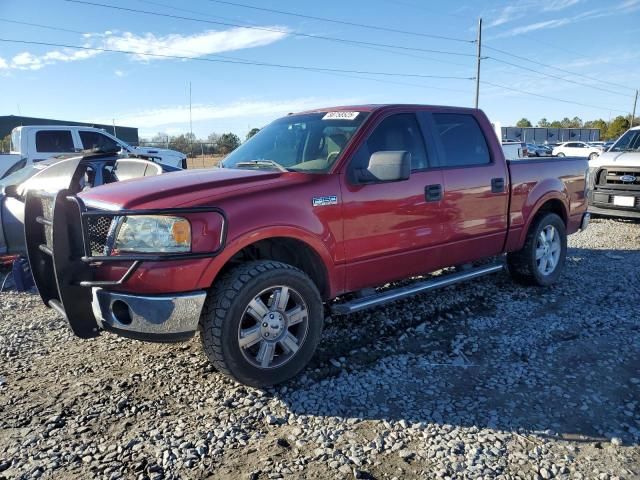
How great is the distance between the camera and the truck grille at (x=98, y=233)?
10.1 ft

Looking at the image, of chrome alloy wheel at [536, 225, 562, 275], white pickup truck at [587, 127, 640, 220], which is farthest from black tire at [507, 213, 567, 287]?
white pickup truck at [587, 127, 640, 220]

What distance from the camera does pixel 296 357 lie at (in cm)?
343

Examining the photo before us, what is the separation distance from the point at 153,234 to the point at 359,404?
1679 mm

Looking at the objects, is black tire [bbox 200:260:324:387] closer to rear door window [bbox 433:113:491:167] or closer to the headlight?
the headlight

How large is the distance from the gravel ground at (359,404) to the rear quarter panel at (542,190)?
1015 mm

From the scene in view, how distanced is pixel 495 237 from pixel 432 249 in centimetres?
103

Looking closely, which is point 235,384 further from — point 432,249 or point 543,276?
point 543,276

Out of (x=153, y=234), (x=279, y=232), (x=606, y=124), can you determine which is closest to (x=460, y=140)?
(x=279, y=232)

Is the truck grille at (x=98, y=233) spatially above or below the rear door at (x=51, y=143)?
below

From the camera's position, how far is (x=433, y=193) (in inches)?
166

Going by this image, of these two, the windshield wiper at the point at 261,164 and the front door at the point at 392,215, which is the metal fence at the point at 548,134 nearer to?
the front door at the point at 392,215

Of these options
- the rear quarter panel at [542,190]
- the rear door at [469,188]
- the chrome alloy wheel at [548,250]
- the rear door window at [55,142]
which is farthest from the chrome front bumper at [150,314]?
the rear door window at [55,142]

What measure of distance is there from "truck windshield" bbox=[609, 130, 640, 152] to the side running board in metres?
Answer: 6.95

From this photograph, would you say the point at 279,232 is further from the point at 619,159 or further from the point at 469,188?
the point at 619,159
